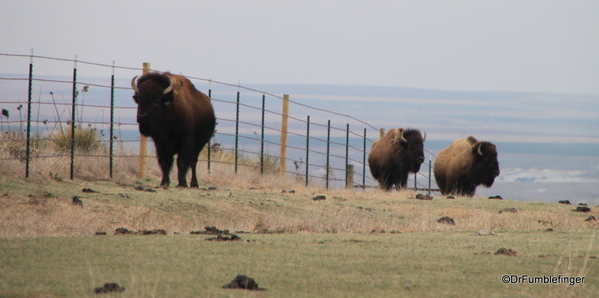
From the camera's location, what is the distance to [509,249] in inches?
322

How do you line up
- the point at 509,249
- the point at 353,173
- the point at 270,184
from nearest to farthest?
1. the point at 509,249
2. the point at 270,184
3. the point at 353,173

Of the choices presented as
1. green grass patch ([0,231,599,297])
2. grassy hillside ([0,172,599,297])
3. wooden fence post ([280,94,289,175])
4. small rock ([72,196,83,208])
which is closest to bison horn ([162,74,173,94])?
grassy hillside ([0,172,599,297])

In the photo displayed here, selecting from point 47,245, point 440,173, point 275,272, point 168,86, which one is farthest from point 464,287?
point 440,173

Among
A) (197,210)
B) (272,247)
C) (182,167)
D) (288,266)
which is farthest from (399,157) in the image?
(288,266)

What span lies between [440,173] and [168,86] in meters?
13.0

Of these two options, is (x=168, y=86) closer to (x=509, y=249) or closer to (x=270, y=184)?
(x=270, y=184)

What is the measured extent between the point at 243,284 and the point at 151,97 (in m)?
9.97

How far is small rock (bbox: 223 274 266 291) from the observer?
561cm

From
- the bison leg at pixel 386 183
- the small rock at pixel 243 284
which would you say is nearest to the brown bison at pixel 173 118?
the bison leg at pixel 386 183

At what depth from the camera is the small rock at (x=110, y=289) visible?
5.27 m

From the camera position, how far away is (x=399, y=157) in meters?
23.7

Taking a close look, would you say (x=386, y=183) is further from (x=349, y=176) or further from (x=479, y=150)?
(x=349, y=176)

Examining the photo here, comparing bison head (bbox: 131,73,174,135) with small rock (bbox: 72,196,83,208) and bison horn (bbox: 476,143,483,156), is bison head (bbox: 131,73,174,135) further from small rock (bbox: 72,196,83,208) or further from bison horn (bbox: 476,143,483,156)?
bison horn (bbox: 476,143,483,156)

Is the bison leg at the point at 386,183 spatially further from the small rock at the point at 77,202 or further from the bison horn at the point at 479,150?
the small rock at the point at 77,202
